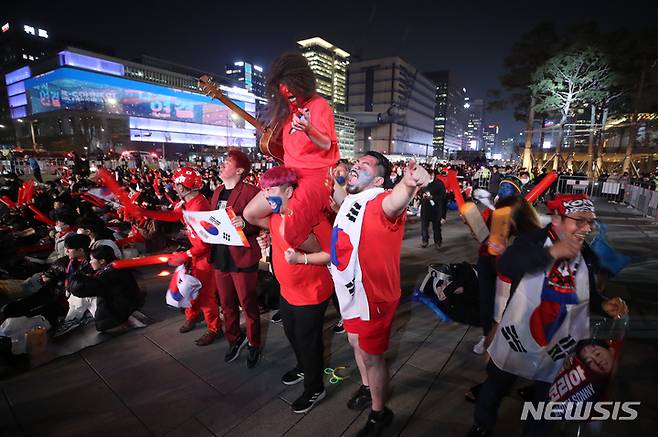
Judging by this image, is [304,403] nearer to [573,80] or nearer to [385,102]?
[573,80]

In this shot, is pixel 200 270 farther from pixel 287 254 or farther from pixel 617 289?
pixel 617 289

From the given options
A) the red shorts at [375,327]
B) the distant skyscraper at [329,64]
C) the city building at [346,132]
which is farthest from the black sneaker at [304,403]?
the distant skyscraper at [329,64]

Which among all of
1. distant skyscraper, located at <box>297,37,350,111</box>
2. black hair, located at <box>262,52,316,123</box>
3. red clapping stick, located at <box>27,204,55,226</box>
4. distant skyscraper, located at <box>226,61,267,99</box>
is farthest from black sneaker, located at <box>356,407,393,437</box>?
distant skyscraper, located at <box>226,61,267,99</box>

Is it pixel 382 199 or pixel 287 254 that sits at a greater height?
pixel 382 199

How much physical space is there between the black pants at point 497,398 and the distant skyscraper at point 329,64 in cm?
11704

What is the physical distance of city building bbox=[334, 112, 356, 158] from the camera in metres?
100

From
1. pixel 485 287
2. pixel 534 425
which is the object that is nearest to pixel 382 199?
pixel 534 425

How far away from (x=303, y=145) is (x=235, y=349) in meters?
2.60

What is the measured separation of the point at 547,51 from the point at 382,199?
106 ft

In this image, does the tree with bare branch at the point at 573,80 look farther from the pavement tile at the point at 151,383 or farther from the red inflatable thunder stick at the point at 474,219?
A: the pavement tile at the point at 151,383

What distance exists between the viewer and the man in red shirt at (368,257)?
84.5 inches

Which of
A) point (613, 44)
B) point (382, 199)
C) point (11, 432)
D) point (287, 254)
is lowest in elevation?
point (11, 432)

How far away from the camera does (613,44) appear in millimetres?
24188

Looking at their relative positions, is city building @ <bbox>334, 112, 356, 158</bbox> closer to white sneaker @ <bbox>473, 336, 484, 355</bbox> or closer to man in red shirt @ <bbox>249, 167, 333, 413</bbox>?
white sneaker @ <bbox>473, 336, 484, 355</bbox>
